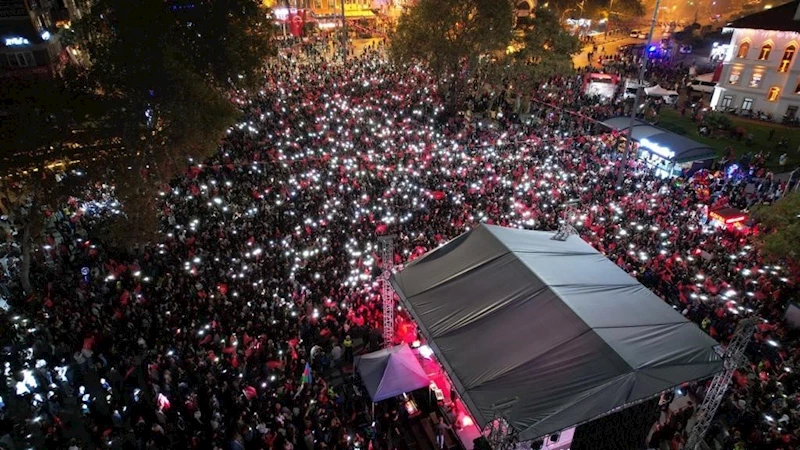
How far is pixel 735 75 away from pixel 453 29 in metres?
21.4

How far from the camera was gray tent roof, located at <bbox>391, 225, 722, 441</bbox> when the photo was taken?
330 inches

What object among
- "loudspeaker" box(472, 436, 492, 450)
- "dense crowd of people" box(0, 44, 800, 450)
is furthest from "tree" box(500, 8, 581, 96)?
"loudspeaker" box(472, 436, 492, 450)

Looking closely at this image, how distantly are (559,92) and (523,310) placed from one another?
28.4 m

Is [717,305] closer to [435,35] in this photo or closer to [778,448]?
[778,448]

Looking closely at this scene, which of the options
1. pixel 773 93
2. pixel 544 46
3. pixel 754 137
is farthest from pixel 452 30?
pixel 773 93

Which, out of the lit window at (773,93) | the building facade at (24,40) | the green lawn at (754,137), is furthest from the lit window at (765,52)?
→ the building facade at (24,40)

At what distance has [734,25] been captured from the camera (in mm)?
32062

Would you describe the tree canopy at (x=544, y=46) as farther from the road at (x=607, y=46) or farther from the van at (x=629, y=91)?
the road at (x=607, y=46)

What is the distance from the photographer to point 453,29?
28188 millimetres

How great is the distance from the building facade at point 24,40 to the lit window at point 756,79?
42932 mm

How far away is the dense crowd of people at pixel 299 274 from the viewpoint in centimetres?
1037

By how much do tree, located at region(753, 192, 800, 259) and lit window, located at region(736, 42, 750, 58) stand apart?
23.6 meters

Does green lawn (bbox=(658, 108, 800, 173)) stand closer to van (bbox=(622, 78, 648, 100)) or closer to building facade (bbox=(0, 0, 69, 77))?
van (bbox=(622, 78, 648, 100))

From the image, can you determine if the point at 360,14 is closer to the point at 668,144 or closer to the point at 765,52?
the point at 765,52
